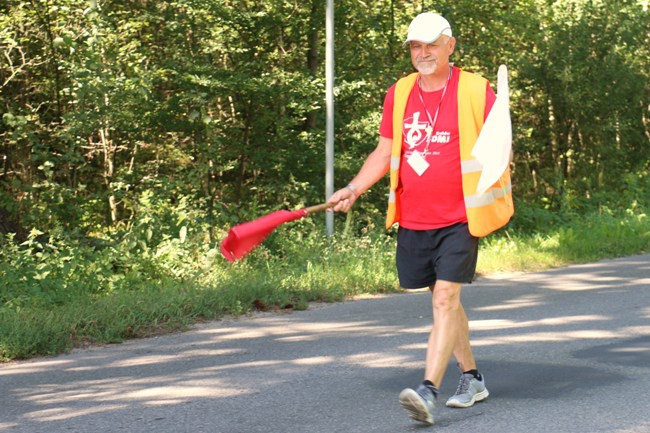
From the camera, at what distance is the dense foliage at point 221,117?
44.4ft

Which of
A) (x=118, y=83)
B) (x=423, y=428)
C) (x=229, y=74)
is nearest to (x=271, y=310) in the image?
(x=423, y=428)

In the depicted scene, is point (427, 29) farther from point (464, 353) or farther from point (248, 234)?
point (464, 353)

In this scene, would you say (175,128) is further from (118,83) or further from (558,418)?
(558,418)

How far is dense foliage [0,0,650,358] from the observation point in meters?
13.5

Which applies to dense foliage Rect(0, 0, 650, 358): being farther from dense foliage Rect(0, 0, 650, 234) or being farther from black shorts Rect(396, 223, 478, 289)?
black shorts Rect(396, 223, 478, 289)

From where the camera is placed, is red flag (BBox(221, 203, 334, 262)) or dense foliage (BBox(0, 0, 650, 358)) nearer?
red flag (BBox(221, 203, 334, 262))

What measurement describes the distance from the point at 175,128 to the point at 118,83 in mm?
2082

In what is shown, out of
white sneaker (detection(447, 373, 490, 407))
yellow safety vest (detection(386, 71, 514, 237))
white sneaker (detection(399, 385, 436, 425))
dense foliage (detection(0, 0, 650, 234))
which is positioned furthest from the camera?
dense foliage (detection(0, 0, 650, 234))

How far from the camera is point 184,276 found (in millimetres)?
12148

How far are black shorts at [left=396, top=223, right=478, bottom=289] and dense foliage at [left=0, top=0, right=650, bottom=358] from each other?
445cm

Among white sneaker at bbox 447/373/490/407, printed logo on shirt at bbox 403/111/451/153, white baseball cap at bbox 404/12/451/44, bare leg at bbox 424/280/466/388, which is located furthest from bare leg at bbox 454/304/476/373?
white baseball cap at bbox 404/12/451/44

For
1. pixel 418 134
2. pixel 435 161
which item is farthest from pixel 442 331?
pixel 418 134

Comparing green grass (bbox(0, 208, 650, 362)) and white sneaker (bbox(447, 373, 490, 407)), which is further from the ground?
green grass (bbox(0, 208, 650, 362))

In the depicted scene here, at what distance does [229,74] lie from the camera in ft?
57.1
